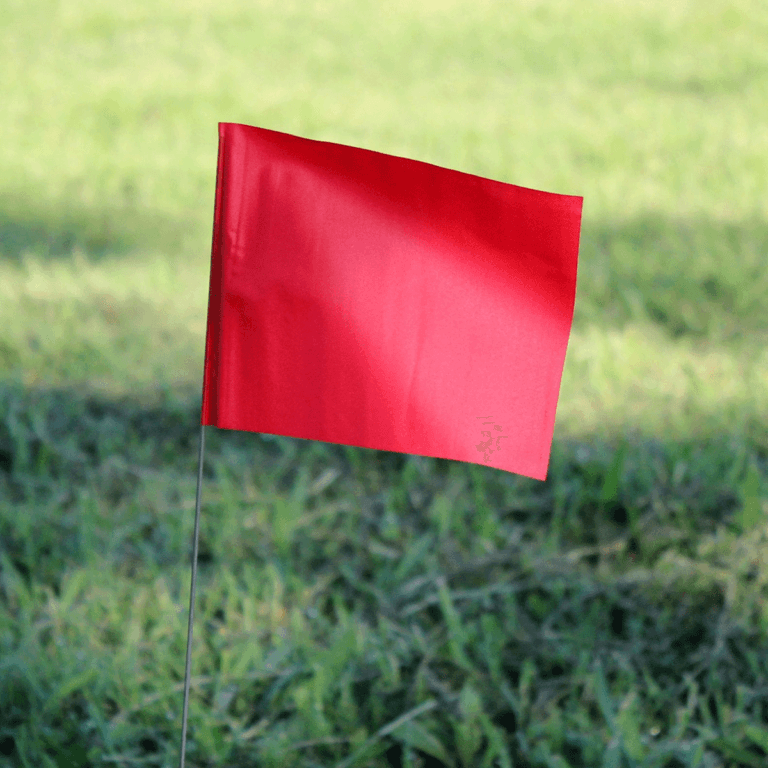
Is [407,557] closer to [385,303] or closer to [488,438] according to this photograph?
[488,438]

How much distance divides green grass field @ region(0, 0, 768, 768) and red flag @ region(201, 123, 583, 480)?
2.13ft

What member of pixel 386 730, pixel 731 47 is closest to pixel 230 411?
pixel 386 730

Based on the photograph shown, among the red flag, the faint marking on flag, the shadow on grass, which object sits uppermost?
the red flag

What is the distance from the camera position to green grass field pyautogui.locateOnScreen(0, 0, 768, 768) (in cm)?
182

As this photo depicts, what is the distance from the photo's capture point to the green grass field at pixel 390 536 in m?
1.82

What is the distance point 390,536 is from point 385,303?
108cm

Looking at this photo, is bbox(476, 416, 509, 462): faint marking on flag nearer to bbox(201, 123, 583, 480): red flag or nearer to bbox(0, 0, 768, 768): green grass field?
bbox(201, 123, 583, 480): red flag

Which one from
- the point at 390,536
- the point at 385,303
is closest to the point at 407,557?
the point at 390,536

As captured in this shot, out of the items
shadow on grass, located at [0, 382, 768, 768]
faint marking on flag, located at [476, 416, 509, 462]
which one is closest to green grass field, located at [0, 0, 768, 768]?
shadow on grass, located at [0, 382, 768, 768]

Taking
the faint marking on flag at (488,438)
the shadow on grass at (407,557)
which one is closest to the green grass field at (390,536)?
the shadow on grass at (407,557)

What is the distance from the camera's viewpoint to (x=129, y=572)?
232 cm

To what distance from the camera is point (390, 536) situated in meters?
2.40

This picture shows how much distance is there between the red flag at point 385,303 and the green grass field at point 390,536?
649 millimetres

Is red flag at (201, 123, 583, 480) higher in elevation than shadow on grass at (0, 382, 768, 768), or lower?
higher
